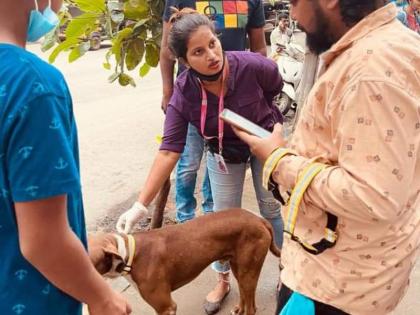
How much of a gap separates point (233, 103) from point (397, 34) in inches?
56.1

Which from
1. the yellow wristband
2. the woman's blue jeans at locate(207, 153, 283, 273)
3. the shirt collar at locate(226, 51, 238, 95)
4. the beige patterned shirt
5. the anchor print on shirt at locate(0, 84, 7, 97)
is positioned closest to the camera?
the anchor print on shirt at locate(0, 84, 7, 97)

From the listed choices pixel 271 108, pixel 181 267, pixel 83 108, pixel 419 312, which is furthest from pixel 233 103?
pixel 83 108

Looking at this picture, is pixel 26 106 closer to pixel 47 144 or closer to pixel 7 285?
pixel 47 144

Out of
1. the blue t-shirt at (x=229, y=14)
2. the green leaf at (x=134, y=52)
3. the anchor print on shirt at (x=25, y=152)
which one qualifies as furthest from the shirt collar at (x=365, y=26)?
the green leaf at (x=134, y=52)

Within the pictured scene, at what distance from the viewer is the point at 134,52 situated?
3.43m

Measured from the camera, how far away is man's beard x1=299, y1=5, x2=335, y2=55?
143cm

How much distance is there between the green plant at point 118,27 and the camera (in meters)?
3.24

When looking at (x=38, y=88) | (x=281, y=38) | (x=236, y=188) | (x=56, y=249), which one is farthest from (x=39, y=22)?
(x=281, y=38)

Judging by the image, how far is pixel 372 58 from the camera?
1284mm

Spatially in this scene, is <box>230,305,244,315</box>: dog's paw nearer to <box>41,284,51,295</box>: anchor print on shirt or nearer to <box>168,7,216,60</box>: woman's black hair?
<box>168,7,216,60</box>: woman's black hair

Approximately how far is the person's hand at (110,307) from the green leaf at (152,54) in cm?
250

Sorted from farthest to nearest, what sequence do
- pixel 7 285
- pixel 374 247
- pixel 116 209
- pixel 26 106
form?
pixel 116 209 → pixel 374 247 → pixel 7 285 → pixel 26 106

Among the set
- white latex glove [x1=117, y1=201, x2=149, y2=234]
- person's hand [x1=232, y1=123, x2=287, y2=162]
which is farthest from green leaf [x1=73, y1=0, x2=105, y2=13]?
person's hand [x1=232, y1=123, x2=287, y2=162]

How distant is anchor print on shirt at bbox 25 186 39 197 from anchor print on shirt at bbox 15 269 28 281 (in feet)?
0.76
